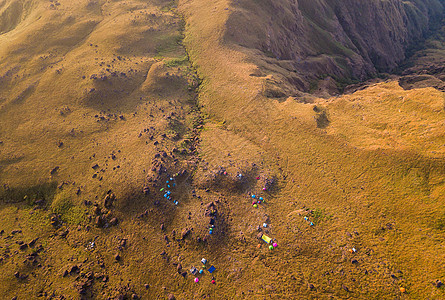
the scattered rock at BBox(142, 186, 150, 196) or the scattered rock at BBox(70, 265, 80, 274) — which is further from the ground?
the scattered rock at BBox(142, 186, 150, 196)

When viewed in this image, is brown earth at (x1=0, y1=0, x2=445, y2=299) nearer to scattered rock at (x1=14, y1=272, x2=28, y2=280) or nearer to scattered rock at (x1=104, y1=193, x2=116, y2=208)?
scattered rock at (x1=14, y1=272, x2=28, y2=280)

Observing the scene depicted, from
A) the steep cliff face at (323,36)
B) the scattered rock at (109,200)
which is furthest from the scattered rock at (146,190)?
the steep cliff face at (323,36)

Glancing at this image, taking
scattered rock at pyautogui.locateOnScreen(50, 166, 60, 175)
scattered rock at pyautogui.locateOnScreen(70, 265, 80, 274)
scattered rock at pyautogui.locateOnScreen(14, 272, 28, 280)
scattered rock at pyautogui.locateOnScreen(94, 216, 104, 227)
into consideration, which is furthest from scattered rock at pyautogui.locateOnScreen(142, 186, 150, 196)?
scattered rock at pyautogui.locateOnScreen(50, 166, 60, 175)

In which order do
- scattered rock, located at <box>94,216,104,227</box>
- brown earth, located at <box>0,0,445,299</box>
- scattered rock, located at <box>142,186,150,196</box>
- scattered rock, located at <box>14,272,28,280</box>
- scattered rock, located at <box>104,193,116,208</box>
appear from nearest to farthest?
brown earth, located at <box>0,0,445,299</box>
scattered rock, located at <box>14,272,28,280</box>
scattered rock, located at <box>94,216,104,227</box>
scattered rock, located at <box>142,186,150,196</box>
scattered rock, located at <box>104,193,116,208</box>

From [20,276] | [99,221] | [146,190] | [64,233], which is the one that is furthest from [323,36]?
[20,276]

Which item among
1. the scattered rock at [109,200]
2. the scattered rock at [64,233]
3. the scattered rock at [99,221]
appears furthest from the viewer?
the scattered rock at [109,200]

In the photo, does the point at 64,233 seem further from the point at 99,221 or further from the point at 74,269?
the point at 74,269

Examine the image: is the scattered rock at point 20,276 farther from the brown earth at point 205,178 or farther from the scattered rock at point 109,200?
the scattered rock at point 109,200

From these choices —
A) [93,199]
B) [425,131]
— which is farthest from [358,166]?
[93,199]
